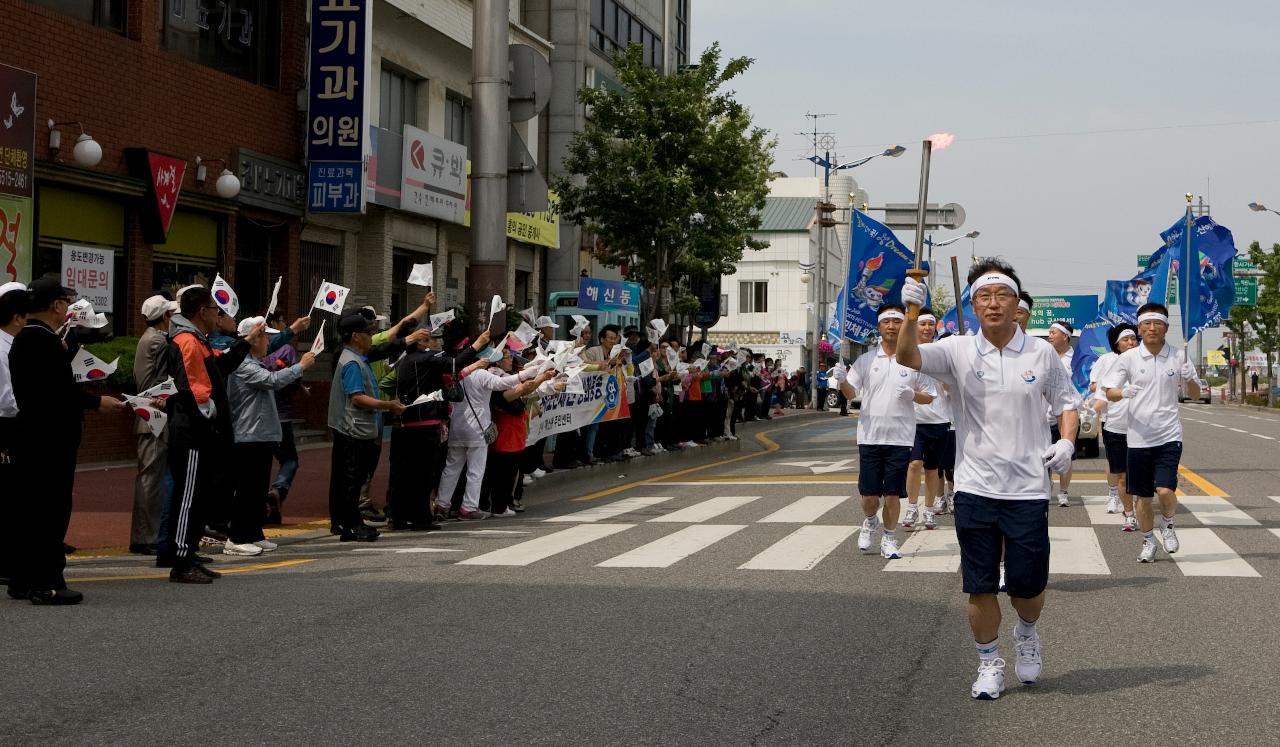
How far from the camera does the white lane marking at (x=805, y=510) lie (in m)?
14.4

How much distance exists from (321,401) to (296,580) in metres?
14.6

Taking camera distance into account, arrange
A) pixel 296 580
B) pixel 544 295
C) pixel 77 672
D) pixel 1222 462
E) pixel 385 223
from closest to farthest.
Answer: pixel 77 672
pixel 296 580
pixel 1222 462
pixel 385 223
pixel 544 295

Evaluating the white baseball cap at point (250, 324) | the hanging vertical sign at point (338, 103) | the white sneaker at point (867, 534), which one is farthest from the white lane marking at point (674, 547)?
the hanging vertical sign at point (338, 103)

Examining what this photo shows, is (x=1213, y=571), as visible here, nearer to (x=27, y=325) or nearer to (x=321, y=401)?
(x=27, y=325)

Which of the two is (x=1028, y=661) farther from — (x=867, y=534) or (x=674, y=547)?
(x=674, y=547)

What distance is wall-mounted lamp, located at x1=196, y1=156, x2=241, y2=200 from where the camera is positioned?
2167 centimetres

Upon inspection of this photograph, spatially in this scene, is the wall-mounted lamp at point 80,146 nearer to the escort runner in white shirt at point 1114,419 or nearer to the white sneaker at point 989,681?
the escort runner in white shirt at point 1114,419

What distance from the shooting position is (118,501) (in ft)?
48.1

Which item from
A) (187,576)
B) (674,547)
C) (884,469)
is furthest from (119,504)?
(884,469)

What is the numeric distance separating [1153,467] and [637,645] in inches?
213

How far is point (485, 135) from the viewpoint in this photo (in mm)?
17609

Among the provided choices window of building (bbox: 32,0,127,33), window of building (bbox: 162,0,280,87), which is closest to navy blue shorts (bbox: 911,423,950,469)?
window of building (bbox: 32,0,127,33)

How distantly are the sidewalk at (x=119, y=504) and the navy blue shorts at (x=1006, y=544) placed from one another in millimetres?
7368

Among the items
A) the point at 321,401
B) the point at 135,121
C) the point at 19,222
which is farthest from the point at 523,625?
the point at 321,401
